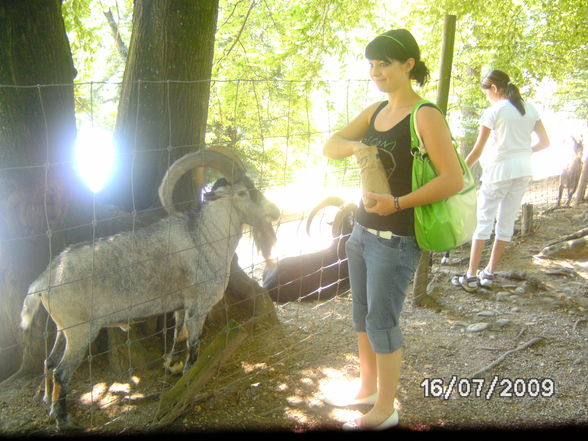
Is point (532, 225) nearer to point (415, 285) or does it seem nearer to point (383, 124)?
point (415, 285)

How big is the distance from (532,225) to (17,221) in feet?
23.3

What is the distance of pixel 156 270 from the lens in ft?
10.7

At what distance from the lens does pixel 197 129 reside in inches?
151

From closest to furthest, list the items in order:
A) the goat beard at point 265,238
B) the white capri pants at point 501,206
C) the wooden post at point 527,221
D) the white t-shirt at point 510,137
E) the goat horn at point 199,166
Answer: the goat horn at point 199,166, the goat beard at point 265,238, the white t-shirt at point 510,137, the white capri pants at point 501,206, the wooden post at point 527,221

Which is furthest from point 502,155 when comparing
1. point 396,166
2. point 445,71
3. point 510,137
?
point 396,166

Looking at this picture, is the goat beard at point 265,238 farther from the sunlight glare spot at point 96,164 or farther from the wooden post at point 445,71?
the wooden post at point 445,71

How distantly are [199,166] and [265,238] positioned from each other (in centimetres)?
78

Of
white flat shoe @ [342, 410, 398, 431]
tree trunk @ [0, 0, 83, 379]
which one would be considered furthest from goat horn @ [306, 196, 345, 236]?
tree trunk @ [0, 0, 83, 379]

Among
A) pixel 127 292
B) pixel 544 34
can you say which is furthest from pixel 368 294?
pixel 544 34

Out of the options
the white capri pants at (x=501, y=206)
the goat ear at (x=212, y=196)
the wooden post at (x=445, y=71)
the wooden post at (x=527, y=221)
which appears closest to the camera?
the goat ear at (x=212, y=196)

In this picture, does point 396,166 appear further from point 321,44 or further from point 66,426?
point 321,44

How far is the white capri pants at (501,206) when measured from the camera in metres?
5.20

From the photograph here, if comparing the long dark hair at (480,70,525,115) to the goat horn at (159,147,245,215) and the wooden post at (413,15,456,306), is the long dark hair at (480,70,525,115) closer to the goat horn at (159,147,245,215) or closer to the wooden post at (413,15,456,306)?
the wooden post at (413,15,456,306)
